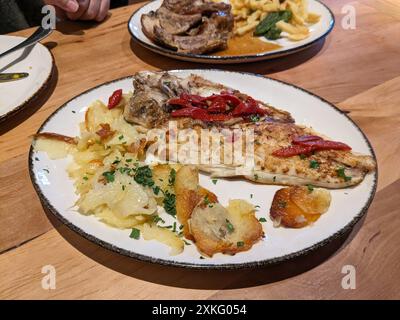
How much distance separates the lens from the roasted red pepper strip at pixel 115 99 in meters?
2.15

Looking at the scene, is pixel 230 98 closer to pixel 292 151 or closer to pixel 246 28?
pixel 292 151

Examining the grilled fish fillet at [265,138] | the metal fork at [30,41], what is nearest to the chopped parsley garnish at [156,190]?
the grilled fish fillet at [265,138]

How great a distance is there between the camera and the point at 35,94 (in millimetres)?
2240

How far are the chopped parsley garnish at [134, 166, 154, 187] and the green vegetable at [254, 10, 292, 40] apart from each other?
1686 mm

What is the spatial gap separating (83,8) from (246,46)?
124cm

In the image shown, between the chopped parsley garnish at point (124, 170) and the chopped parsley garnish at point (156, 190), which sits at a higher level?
the chopped parsley garnish at point (124, 170)

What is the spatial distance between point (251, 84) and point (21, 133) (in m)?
1.25

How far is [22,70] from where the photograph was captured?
249 cm

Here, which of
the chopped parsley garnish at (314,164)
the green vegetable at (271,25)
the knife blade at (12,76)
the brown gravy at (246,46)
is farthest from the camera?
the green vegetable at (271,25)

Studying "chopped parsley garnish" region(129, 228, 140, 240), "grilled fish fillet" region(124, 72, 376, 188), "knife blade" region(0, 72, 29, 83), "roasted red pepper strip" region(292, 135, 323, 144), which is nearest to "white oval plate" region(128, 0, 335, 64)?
"grilled fish fillet" region(124, 72, 376, 188)

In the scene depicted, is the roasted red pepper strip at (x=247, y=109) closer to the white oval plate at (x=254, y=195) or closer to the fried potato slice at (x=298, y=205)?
the white oval plate at (x=254, y=195)

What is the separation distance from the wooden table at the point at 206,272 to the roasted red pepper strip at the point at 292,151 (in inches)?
13.8

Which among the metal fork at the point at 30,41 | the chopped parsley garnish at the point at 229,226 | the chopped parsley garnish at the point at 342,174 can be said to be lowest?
the chopped parsley garnish at the point at 342,174

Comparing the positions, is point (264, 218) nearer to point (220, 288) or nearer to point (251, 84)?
point (220, 288)
